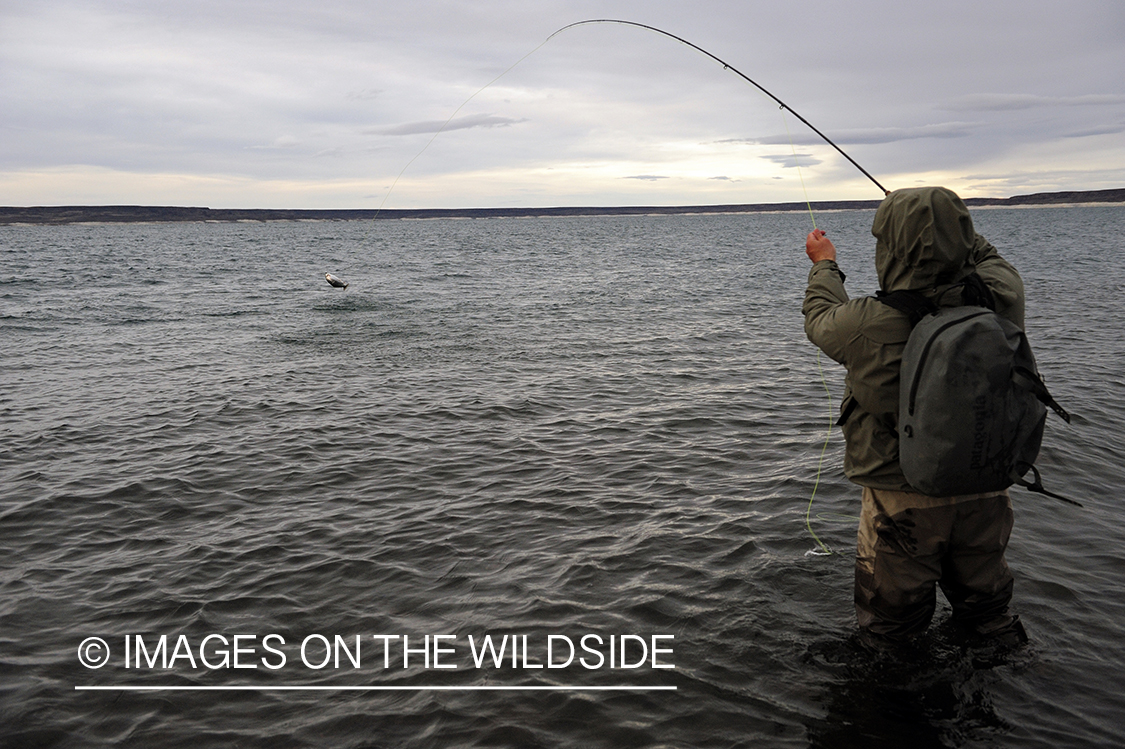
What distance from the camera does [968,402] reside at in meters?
3.38

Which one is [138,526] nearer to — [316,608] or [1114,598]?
[316,608]

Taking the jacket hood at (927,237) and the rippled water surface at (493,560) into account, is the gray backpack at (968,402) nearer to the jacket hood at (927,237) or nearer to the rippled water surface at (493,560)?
the jacket hood at (927,237)

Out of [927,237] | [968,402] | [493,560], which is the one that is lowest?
[493,560]

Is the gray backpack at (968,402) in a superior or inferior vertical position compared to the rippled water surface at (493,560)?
superior

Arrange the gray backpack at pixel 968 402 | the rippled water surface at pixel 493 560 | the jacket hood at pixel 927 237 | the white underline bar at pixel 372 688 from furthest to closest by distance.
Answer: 1. the white underline bar at pixel 372 688
2. the rippled water surface at pixel 493 560
3. the jacket hood at pixel 927 237
4. the gray backpack at pixel 968 402

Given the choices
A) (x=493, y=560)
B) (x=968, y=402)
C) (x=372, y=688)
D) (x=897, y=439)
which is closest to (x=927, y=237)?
(x=968, y=402)

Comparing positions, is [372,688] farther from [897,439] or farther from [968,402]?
[968,402]

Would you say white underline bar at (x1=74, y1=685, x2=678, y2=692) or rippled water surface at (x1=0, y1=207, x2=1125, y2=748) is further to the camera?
white underline bar at (x1=74, y1=685, x2=678, y2=692)

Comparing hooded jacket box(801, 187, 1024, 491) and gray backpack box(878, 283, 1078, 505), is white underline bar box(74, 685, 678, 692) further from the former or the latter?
gray backpack box(878, 283, 1078, 505)

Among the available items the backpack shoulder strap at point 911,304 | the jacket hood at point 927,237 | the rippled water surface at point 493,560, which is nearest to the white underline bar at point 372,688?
the rippled water surface at point 493,560

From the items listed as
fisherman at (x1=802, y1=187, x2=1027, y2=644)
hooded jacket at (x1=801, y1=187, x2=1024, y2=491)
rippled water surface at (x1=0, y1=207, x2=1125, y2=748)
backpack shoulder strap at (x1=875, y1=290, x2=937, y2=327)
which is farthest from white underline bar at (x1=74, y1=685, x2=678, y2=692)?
backpack shoulder strap at (x1=875, y1=290, x2=937, y2=327)

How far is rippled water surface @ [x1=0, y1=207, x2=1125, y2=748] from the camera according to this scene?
4.25 metres

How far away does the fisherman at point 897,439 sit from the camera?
3.58m

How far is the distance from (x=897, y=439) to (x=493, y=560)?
3618 millimetres
